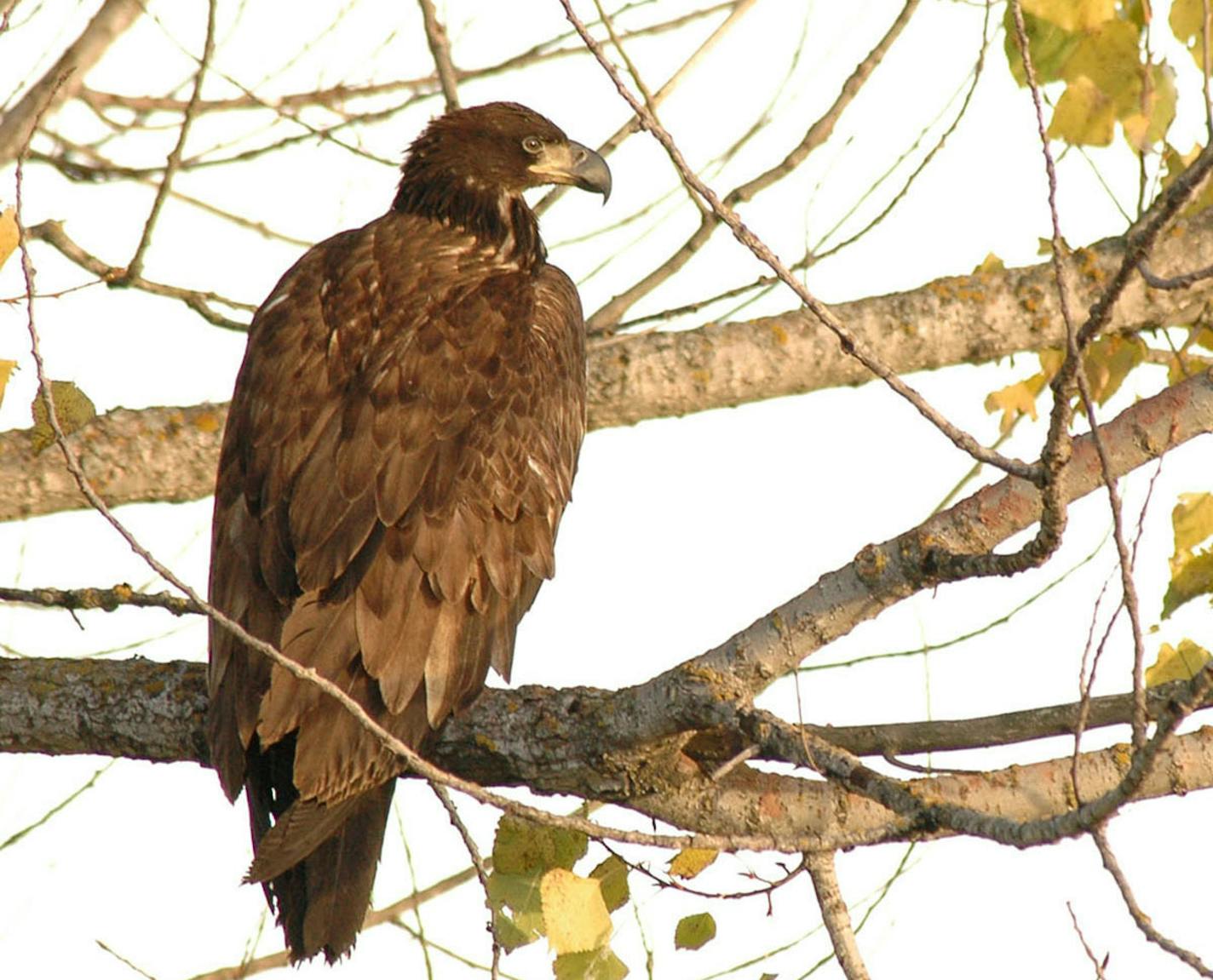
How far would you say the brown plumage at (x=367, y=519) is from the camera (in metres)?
4.20

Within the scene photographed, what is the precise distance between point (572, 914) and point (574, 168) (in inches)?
129

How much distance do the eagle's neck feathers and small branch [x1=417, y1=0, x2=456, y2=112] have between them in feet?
1.01

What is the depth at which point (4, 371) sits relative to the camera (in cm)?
353

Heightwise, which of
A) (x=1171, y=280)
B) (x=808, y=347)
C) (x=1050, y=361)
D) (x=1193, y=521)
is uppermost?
(x=808, y=347)

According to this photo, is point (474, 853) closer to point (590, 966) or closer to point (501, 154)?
point (590, 966)

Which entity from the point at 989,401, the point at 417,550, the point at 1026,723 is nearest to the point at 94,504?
the point at 417,550

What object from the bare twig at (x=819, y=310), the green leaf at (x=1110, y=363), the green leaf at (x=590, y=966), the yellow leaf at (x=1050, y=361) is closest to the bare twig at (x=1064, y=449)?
the bare twig at (x=819, y=310)

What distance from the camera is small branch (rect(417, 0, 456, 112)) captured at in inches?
222

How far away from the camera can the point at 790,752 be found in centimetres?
344

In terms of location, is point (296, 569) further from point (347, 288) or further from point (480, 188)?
point (480, 188)

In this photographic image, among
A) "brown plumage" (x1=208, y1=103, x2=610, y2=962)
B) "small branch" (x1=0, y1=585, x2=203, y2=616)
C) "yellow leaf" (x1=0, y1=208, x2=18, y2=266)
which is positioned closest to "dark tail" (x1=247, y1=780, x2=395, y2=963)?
"brown plumage" (x1=208, y1=103, x2=610, y2=962)

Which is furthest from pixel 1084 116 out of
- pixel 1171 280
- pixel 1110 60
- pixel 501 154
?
pixel 501 154

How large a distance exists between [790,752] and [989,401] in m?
2.02

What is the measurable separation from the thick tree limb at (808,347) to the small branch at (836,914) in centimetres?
250
